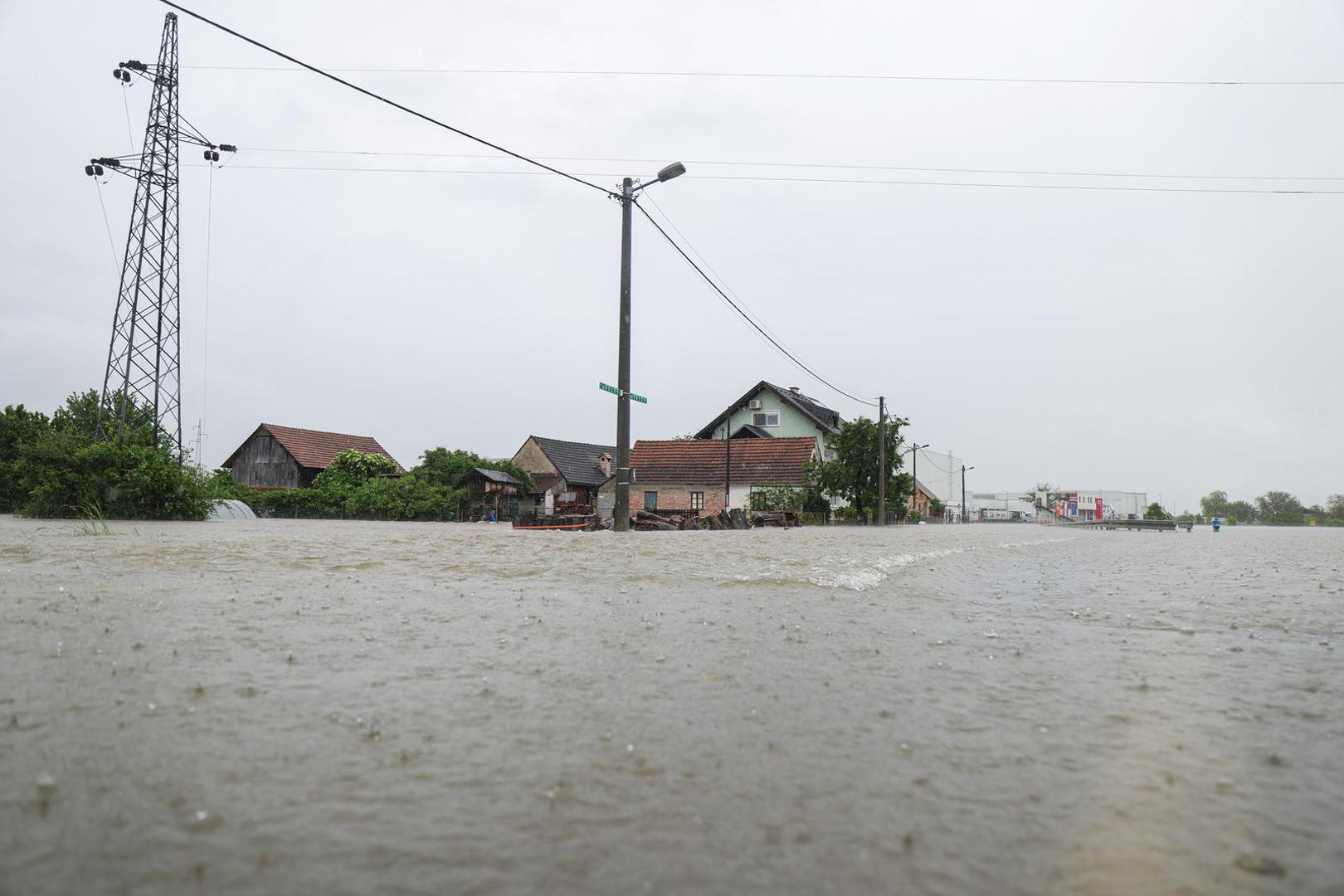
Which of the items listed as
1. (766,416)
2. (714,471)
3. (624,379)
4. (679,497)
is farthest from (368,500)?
(624,379)

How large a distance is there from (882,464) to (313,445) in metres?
37.8

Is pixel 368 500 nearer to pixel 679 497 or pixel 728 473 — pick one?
pixel 679 497

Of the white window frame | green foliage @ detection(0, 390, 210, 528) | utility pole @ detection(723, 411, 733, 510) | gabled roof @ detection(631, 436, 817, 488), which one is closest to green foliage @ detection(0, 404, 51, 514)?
green foliage @ detection(0, 390, 210, 528)

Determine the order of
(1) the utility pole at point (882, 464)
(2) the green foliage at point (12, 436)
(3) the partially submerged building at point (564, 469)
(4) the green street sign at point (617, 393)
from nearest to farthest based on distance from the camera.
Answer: (4) the green street sign at point (617, 393), (2) the green foliage at point (12, 436), (1) the utility pole at point (882, 464), (3) the partially submerged building at point (564, 469)

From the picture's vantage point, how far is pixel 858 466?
139ft

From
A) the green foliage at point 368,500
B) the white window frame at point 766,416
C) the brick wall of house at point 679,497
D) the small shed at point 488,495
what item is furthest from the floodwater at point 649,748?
the white window frame at point 766,416

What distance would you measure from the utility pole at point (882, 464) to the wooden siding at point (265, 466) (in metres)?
36.3

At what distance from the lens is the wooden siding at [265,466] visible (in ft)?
176

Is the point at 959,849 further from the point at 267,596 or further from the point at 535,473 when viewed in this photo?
the point at 535,473

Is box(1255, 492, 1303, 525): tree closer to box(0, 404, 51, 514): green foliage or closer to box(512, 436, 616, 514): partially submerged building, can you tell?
box(512, 436, 616, 514): partially submerged building

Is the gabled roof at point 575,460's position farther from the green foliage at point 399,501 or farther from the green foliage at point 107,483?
the green foliage at point 107,483

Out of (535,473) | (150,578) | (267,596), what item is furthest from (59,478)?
(535,473)

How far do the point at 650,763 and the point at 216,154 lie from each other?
39.3 metres

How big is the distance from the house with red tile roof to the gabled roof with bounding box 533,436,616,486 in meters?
12.0
